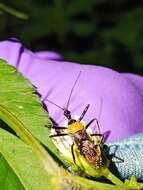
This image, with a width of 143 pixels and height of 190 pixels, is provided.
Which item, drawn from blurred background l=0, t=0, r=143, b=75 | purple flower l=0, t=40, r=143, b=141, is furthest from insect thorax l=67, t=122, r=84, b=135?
blurred background l=0, t=0, r=143, b=75

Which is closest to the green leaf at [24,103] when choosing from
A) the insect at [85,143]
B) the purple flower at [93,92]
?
the insect at [85,143]

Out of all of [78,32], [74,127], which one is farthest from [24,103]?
[78,32]

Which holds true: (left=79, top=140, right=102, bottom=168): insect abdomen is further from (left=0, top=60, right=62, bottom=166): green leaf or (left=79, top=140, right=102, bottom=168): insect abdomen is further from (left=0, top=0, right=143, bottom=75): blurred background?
(left=0, top=0, right=143, bottom=75): blurred background

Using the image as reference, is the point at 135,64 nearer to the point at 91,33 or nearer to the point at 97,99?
the point at 91,33

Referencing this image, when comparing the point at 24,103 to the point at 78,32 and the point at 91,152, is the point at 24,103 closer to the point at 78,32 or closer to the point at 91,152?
the point at 91,152

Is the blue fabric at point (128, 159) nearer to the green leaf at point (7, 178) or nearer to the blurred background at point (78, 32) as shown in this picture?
the green leaf at point (7, 178)

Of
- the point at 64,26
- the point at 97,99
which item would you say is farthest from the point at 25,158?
the point at 64,26
